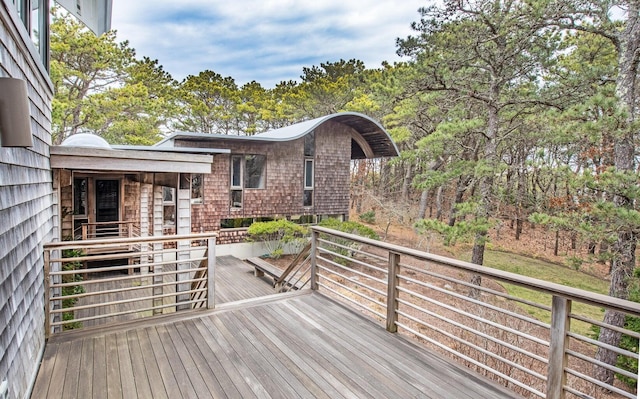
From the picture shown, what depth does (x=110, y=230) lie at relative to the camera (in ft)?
28.6

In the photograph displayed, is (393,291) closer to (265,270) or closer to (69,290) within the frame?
(265,270)

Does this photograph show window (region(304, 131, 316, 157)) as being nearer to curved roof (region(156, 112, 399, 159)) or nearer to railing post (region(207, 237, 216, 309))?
curved roof (region(156, 112, 399, 159))

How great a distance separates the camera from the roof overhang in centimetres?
367

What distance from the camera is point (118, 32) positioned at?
14336 mm

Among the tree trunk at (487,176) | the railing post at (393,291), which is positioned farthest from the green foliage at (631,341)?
the railing post at (393,291)

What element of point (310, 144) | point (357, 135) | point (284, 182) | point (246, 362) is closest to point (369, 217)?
point (357, 135)

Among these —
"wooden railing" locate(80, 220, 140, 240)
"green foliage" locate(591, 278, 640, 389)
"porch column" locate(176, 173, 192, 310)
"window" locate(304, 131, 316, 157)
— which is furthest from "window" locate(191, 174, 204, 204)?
"green foliage" locate(591, 278, 640, 389)

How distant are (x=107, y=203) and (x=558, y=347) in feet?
31.4

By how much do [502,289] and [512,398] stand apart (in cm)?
1025

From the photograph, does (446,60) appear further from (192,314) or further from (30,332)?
(30,332)

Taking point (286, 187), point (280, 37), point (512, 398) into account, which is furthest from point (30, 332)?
point (280, 37)

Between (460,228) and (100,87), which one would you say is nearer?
(460,228)

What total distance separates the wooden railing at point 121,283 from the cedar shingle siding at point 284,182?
2.51 meters

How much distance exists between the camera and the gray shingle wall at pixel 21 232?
1.82 meters
